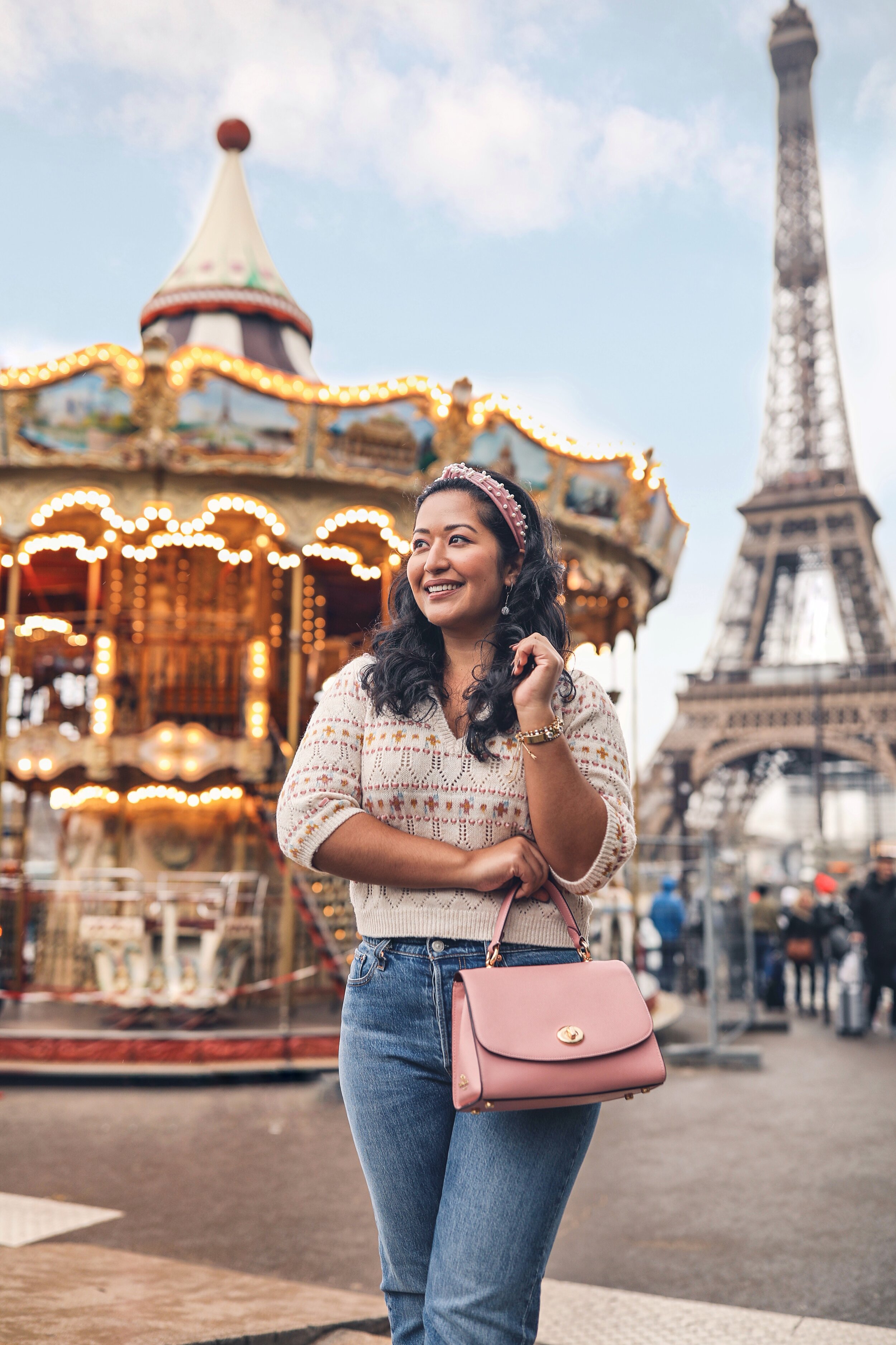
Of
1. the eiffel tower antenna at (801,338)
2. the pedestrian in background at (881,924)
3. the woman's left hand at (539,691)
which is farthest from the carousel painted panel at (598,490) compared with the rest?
the eiffel tower antenna at (801,338)

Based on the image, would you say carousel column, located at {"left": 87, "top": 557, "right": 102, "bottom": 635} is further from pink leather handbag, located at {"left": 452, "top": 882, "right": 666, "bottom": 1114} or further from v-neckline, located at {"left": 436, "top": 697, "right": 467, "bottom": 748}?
pink leather handbag, located at {"left": 452, "top": 882, "right": 666, "bottom": 1114}

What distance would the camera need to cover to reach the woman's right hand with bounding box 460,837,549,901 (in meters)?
1.64

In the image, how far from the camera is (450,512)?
186 centimetres

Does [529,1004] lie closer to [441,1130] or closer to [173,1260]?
[441,1130]

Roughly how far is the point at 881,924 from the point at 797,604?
110ft

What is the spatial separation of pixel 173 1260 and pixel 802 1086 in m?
5.19

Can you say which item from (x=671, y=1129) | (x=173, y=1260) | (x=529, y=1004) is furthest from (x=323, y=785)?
(x=671, y=1129)

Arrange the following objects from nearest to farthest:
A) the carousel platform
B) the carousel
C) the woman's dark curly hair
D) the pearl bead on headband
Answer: the woman's dark curly hair, the pearl bead on headband, the carousel platform, the carousel

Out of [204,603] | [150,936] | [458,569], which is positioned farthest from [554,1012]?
[204,603]

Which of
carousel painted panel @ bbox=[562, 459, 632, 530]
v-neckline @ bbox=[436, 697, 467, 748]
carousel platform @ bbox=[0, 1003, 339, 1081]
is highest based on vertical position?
carousel painted panel @ bbox=[562, 459, 632, 530]

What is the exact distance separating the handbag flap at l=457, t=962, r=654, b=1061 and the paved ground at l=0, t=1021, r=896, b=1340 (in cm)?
251

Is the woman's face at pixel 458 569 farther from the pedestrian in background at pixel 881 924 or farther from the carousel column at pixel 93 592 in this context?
the carousel column at pixel 93 592

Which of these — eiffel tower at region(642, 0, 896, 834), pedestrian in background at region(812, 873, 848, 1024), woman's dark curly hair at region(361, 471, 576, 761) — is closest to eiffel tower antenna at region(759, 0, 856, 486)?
eiffel tower at region(642, 0, 896, 834)

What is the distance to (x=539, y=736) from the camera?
164cm
